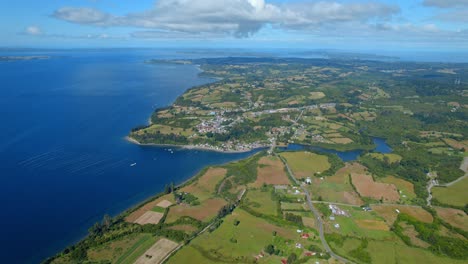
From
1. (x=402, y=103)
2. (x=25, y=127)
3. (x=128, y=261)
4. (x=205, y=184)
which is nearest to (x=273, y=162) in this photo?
(x=205, y=184)

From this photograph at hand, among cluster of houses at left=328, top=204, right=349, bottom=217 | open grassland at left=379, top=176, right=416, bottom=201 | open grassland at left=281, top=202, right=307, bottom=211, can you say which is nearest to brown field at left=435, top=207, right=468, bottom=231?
open grassland at left=379, top=176, right=416, bottom=201

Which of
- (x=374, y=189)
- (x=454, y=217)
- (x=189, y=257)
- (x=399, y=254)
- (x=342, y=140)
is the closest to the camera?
(x=189, y=257)

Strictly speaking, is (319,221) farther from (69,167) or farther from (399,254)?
(69,167)

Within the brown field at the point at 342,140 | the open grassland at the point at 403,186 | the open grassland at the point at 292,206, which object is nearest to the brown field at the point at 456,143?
the brown field at the point at 342,140

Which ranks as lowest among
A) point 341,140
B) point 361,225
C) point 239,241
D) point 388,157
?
point 239,241

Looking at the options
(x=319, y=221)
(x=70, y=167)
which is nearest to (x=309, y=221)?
(x=319, y=221)
